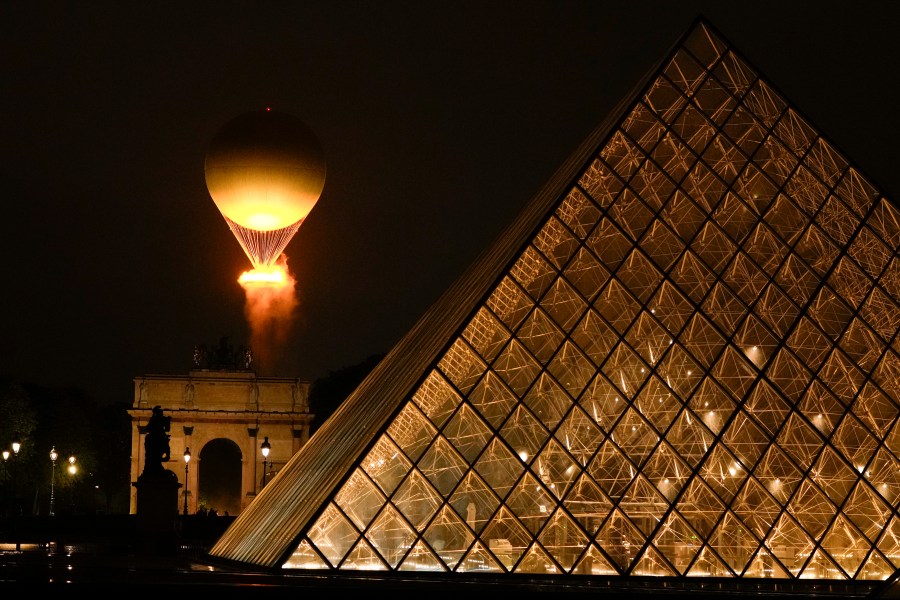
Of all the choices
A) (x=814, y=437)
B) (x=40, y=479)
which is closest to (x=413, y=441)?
(x=814, y=437)

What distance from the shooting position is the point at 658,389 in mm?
24312

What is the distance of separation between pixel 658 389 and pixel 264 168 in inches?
698

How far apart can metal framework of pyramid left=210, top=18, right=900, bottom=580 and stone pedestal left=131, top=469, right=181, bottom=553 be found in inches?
186

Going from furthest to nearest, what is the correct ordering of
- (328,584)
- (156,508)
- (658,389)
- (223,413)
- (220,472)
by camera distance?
(220,472) < (223,413) < (156,508) < (658,389) < (328,584)

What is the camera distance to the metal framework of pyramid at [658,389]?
22.6 metres

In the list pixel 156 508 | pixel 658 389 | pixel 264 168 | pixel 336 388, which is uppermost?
pixel 336 388

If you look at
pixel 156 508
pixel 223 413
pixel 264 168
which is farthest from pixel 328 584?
pixel 223 413

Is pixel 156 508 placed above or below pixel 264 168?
below

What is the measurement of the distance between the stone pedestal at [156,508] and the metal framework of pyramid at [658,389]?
4.73 m

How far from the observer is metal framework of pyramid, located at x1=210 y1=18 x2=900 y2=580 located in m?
22.6

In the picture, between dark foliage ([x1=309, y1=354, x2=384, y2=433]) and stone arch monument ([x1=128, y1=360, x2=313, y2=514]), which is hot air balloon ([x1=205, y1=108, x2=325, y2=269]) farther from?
dark foliage ([x1=309, y1=354, x2=384, y2=433])

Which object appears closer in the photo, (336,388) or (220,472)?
(336,388)

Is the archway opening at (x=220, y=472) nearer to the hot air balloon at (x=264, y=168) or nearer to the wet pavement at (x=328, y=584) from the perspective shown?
the hot air balloon at (x=264, y=168)

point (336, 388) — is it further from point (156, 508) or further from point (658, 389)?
point (658, 389)
